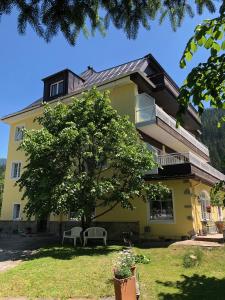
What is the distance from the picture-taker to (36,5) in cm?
388

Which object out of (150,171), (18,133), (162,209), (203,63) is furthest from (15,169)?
(203,63)

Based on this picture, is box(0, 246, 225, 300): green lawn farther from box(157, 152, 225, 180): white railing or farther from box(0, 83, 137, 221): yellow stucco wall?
box(0, 83, 137, 221): yellow stucco wall

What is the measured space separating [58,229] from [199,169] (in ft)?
36.4

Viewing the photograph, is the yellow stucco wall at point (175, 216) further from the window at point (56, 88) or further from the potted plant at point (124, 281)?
the window at point (56, 88)

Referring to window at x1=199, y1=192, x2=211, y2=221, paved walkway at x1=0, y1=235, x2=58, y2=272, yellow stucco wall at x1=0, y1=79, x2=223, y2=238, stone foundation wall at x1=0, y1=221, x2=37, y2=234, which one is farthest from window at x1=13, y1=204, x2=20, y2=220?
window at x1=199, y1=192, x2=211, y2=221

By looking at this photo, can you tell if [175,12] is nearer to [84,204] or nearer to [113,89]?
[84,204]

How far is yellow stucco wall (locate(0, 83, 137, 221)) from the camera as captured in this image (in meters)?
20.2

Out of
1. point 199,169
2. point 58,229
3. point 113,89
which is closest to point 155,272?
point 199,169

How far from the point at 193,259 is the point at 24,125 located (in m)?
20.8

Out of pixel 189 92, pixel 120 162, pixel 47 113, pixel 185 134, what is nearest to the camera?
pixel 189 92

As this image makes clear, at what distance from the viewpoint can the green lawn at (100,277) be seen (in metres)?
7.52

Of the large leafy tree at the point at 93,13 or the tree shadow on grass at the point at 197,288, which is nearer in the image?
the large leafy tree at the point at 93,13

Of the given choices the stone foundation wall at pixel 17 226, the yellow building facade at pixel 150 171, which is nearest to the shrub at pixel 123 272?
the yellow building facade at pixel 150 171

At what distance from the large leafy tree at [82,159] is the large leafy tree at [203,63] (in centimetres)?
1123
